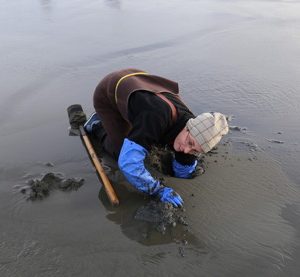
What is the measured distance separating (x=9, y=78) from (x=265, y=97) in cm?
333

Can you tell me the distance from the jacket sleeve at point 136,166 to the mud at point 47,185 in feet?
1.96

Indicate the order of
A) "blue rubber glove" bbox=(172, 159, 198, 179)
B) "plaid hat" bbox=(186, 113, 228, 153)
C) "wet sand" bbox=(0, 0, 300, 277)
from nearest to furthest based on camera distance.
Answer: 1. "wet sand" bbox=(0, 0, 300, 277)
2. "plaid hat" bbox=(186, 113, 228, 153)
3. "blue rubber glove" bbox=(172, 159, 198, 179)

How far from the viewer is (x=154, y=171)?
3.69m

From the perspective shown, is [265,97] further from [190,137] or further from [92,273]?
[92,273]

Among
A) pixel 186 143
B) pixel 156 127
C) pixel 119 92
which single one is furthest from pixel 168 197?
pixel 119 92

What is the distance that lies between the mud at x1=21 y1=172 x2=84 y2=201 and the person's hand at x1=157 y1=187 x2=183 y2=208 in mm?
742

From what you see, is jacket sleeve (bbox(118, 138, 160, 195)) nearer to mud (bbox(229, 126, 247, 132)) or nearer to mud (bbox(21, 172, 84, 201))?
mud (bbox(21, 172, 84, 201))

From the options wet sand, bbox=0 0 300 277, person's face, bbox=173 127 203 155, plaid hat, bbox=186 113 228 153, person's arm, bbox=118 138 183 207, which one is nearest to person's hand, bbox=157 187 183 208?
person's arm, bbox=118 138 183 207

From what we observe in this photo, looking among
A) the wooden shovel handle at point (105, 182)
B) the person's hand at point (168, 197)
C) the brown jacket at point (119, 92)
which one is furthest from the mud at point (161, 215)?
the brown jacket at point (119, 92)

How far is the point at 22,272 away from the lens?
259cm

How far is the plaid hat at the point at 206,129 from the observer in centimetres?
293

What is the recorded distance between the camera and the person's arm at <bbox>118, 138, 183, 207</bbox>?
3035 mm

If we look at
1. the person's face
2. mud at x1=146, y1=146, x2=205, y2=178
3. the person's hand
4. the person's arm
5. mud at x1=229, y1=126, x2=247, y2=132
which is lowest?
mud at x1=229, y1=126, x2=247, y2=132

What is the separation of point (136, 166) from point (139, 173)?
6cm
